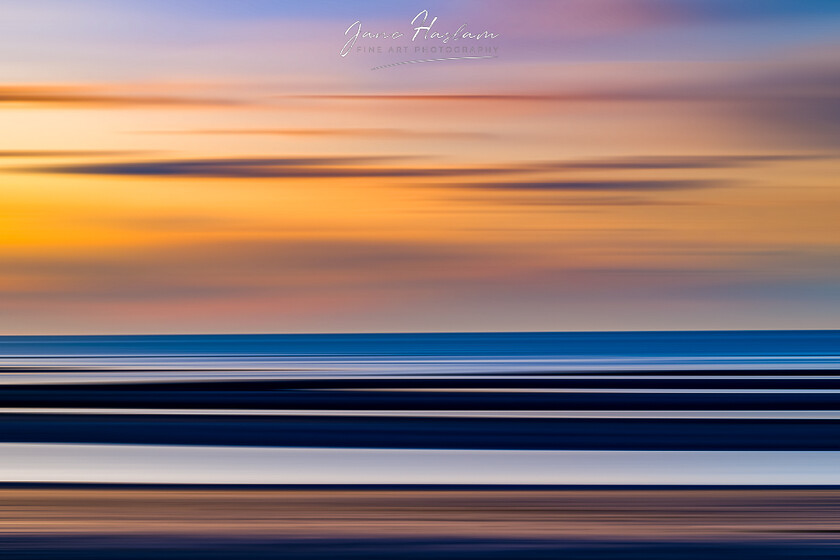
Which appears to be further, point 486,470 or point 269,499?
point 486,470

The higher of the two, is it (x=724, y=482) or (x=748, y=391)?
(x=748, y=391)

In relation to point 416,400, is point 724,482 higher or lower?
lower

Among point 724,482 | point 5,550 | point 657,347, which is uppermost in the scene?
point 657,347

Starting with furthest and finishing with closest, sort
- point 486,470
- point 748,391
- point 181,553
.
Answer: point 748,391 → point 486,470 → point 181,553

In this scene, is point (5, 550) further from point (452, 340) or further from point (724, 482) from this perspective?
point (452, 340)

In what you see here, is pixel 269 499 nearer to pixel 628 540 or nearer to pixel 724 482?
pixel 628 540

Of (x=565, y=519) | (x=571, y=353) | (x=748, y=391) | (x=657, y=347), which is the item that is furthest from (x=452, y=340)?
(x=565, y=519)

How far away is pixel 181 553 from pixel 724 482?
266 centimetres

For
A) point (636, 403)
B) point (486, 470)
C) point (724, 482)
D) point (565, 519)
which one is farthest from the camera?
point (636, 403)

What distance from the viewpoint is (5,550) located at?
13.3 feet

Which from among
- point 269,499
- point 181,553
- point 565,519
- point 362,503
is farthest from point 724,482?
point 181,553

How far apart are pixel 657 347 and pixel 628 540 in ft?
28.4

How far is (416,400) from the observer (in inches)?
301

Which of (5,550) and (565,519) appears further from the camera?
(565,519)
